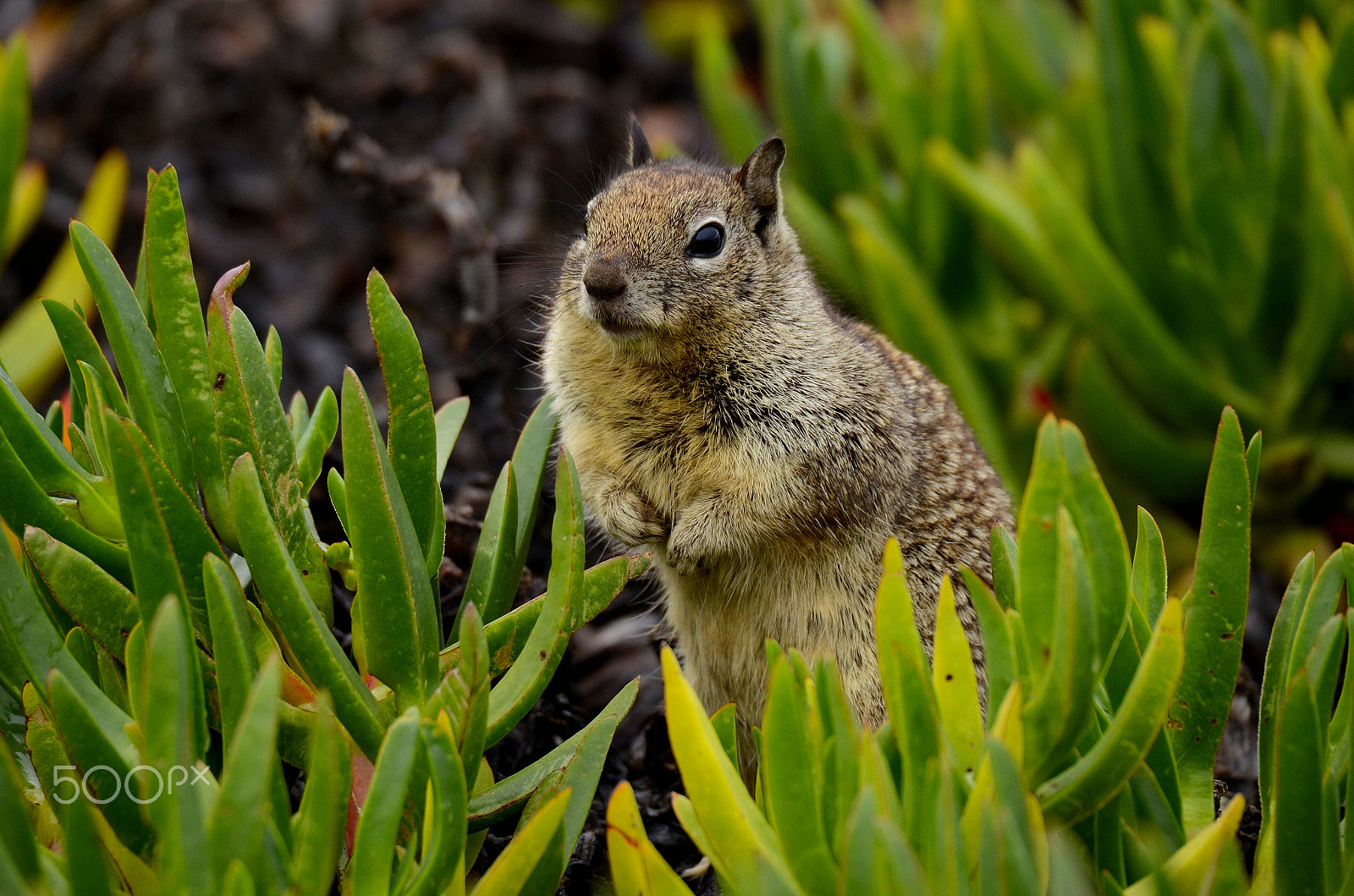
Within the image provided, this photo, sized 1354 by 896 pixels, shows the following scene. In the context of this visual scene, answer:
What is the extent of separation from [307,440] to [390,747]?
70 cm

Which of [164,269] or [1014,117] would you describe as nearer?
[164,269]

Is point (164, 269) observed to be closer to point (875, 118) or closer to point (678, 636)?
point (678, 636)

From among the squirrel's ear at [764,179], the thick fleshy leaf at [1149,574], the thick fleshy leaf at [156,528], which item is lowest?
the thick fleshy leaf at [156,528]

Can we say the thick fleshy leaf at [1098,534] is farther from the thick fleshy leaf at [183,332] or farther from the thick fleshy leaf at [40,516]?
the thick fleshy leaf at [40,516]

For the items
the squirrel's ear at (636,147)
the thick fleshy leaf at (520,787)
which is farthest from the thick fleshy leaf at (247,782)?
the squirrel's ear at (636,147)

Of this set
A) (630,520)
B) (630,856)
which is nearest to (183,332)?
(630,856)

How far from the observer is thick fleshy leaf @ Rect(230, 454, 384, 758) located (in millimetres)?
→ 1282

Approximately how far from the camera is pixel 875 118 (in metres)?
4.41

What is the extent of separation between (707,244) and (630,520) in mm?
665

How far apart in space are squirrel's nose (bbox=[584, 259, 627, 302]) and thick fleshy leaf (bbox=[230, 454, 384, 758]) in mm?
1049

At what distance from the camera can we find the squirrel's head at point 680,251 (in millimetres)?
2287

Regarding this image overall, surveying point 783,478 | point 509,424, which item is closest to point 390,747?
point 783,478

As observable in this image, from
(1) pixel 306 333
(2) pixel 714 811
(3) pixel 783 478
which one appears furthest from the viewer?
(1) pixel 306 333

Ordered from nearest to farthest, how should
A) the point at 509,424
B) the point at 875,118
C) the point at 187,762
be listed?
the point at 187,762, the point at 509,424, the point at 875,118
